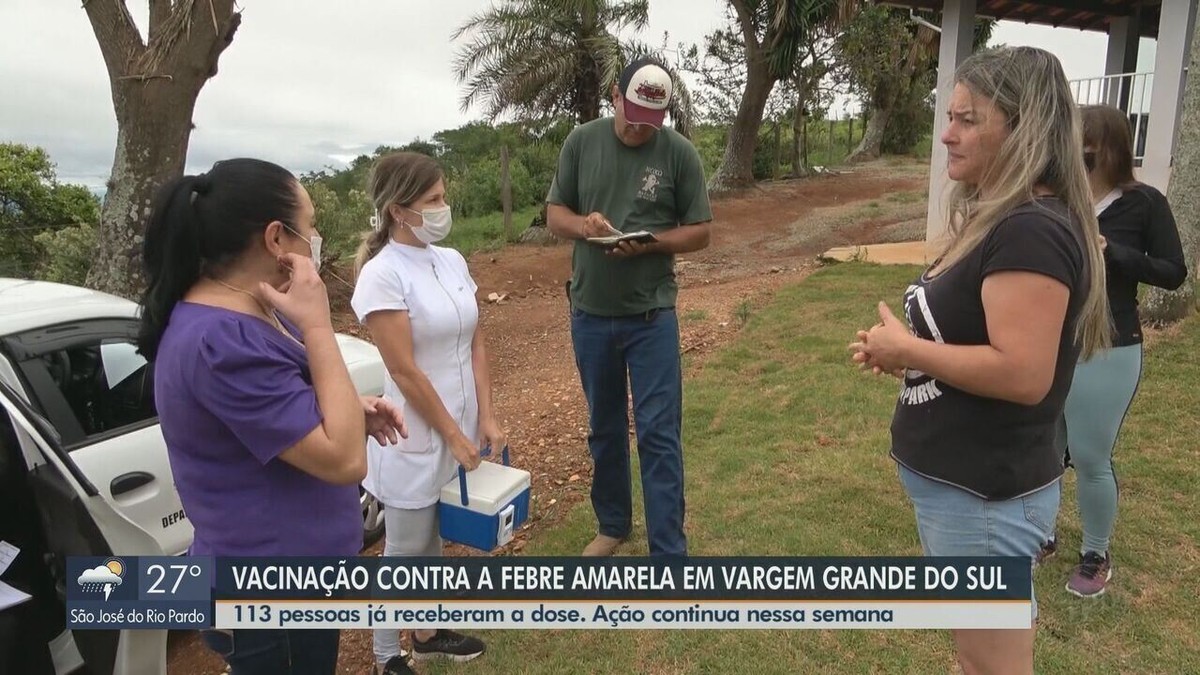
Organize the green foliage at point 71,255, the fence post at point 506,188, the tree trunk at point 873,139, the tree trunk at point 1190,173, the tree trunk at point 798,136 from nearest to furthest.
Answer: the tree trunk at point 1190,173, the green foliage at point 71,255, the fence post at point 506,188, the tree trunk at point 798,136, the tree trunk at point 873,139

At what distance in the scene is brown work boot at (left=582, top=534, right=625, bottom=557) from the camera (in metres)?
3.34

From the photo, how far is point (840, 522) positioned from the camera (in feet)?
11.9

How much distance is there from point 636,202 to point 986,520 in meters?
1.77

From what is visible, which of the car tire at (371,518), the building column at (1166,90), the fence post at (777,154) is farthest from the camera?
the fence post at (777,154)

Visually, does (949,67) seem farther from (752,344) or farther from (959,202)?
(959,202)

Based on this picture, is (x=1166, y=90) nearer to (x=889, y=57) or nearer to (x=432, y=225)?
(x=432, y=225)

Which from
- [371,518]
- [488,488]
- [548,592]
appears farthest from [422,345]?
[371,518]

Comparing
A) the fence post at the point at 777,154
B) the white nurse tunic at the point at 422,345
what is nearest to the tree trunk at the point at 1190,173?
the white nurse tunic at the point at 422,345

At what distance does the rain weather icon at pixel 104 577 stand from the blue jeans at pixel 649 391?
173 centimetres

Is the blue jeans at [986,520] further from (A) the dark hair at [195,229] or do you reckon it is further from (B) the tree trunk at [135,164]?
(B) the tree trunk at [135,164]

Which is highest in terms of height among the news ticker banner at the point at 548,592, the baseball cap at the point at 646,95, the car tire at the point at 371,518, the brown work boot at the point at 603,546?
the baseball cap at the point at 646,95

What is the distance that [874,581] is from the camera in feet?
7.38

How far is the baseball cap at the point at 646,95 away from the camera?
112 inches

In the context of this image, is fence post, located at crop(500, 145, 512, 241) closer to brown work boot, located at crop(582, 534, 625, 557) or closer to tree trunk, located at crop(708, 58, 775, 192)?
tree trunk, located at crop(708, 58, 775, 192)
